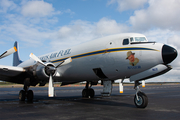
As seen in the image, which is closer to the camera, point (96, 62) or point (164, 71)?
point (164, 71)

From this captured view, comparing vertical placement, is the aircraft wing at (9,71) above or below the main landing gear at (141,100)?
above

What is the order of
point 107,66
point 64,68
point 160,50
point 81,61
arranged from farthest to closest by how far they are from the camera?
point 64,68 → point 81,61 → point 107,66 → point 160,50

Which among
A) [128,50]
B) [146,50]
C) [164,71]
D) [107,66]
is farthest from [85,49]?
[164,71]

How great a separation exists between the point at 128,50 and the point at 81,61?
154 inches

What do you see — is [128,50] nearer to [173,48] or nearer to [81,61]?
[173,48]

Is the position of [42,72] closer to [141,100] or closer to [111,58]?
[111,58]

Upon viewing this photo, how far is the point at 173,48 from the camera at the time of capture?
30.5ft

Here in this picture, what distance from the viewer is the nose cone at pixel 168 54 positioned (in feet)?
29.7

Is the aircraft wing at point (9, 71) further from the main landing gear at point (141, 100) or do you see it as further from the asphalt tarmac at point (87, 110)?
the main landing gear at point (141, 100)

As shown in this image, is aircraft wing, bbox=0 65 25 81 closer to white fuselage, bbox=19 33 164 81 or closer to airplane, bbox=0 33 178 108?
airplane, bbox=0 33 178 108

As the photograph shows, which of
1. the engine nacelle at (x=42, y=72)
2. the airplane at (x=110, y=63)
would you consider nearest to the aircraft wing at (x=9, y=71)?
the airplane at (x=110, y=63)

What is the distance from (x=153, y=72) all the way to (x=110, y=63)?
264cm

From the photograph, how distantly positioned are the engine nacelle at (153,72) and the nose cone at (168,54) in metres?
0.38

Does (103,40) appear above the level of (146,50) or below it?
above
